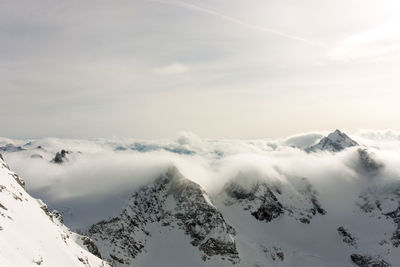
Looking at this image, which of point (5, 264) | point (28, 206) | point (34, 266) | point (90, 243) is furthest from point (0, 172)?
point (90, 243)

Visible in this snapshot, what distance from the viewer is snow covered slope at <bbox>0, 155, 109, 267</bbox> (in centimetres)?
7212

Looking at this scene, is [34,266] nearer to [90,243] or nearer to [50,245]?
[50,245]

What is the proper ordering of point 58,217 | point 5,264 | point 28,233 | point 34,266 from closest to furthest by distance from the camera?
point 5,264 → point 34,266 → point 28,233 → point 58,217

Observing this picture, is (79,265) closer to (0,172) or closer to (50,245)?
(50,245)

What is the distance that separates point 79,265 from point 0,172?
43476mm

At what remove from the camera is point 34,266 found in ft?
243

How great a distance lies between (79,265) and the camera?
4055 inches

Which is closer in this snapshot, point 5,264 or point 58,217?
point 5,264

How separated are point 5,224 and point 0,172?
41.1 m

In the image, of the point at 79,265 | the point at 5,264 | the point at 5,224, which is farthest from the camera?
the point at 79,265

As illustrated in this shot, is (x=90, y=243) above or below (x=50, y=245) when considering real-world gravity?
below

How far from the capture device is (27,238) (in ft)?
278

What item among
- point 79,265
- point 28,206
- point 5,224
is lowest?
point 79,265

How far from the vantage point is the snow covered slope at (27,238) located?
72.1 m
